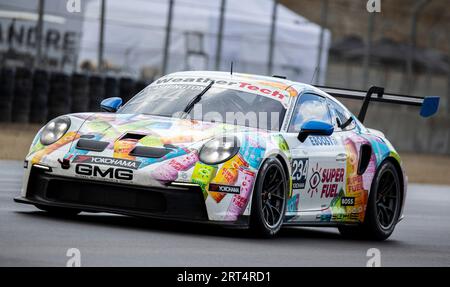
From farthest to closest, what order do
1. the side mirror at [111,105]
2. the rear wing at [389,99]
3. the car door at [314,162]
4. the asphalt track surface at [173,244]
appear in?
the rear wing at [389,99], the side mirror at [111,105], the car door at [314,162], the asphalt track surface at [173,244]

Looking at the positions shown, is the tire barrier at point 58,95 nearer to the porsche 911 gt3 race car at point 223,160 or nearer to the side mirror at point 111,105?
the porsche 911 gt3 race car at point 223,160

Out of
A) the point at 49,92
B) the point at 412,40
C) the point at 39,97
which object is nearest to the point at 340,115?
the point at 39,97

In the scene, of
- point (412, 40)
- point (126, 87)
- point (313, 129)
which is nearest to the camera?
point (313, 129)

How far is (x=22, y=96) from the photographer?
81.8ft

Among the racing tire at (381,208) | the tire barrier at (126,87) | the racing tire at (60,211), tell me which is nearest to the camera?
the racing tire at (60,211)

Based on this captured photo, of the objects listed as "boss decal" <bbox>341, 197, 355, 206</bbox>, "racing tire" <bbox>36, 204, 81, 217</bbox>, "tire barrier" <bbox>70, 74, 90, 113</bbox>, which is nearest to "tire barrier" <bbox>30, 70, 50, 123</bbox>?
Result: "tire barrier" <bbox>70, 74, 90, 113</bbox>

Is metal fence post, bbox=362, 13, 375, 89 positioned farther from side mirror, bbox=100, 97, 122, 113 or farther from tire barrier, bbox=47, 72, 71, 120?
side mirror, bbox=100, 97, 122, 113

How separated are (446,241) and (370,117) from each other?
2035 cm

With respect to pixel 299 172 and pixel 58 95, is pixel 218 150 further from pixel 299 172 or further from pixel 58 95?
pixel 58 95

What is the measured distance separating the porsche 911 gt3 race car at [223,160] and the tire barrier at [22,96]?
1411cm

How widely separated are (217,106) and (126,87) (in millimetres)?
16604

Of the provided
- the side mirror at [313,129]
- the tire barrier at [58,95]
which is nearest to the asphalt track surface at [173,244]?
the side mirror at [313,129]

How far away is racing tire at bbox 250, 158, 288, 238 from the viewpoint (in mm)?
9250

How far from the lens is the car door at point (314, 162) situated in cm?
998
